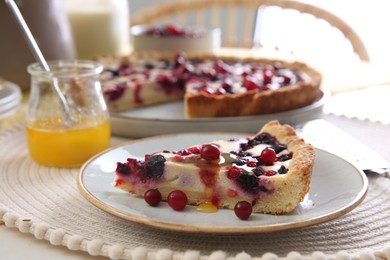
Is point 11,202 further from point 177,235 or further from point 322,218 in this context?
point 322,218

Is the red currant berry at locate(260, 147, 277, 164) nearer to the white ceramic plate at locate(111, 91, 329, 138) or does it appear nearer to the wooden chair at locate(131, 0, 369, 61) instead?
the white ceramic plate at locate(111, 91, 329, 138)

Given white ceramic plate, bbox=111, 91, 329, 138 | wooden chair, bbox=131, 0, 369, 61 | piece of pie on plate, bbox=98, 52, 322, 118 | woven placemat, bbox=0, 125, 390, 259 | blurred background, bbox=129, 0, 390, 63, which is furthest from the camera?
blurred background, bbox=129, 0, 390, 63

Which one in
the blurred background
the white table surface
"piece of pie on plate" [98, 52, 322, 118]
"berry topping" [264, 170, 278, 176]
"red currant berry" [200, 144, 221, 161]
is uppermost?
"red currant berry" [200, 144, 221, 161]

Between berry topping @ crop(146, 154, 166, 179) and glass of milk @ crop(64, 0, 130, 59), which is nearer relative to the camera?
berry topping @ crop(146, 154, 166, 179)

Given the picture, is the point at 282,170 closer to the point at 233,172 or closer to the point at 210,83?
the point at 233,172

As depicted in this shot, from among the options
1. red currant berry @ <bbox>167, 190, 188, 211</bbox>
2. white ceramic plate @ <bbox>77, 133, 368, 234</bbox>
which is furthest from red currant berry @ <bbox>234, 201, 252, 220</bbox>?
red currant berry @ <bbox>167, 190, 188, 211</bbox>

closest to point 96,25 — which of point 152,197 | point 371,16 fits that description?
point 152,197
